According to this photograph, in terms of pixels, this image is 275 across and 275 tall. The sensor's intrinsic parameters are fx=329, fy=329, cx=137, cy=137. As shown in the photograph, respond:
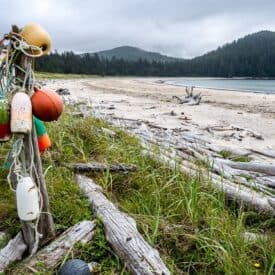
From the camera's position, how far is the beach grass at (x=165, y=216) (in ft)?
8.22

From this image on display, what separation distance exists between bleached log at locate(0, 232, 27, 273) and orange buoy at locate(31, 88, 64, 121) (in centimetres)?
96

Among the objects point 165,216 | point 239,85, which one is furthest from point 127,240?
point 239,85

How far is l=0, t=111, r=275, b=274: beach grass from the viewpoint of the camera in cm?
251

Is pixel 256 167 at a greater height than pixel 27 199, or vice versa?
pixel 27 199

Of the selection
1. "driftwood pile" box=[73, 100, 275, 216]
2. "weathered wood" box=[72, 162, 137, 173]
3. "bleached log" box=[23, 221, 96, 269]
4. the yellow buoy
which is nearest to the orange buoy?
the yellow buoy

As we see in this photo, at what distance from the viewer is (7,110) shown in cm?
220

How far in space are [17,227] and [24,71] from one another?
1.32 metres

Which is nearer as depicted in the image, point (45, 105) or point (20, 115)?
point (20, 115)

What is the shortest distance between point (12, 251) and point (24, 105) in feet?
3.62

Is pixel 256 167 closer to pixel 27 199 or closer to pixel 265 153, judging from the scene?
pixel 265 153

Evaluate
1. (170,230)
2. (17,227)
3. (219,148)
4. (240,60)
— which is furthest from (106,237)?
(240,60)

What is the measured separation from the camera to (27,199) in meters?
2.20

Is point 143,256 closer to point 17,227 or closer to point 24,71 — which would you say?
point 17,227

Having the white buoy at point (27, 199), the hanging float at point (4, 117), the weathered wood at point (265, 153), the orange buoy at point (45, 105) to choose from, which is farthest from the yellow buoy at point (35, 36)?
the weathered wood at point (265, 153)
